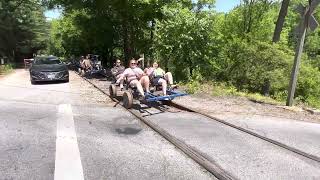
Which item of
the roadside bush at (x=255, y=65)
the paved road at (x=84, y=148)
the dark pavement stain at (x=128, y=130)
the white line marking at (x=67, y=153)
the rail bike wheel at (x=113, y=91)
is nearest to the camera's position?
the white line marking at (x=67, y=153)

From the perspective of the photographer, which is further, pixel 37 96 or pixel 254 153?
pixel 37 96

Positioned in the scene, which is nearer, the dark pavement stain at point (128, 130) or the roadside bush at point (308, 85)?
the dark pavement stain at point (128, 130)

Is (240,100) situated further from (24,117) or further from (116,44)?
(116,44)

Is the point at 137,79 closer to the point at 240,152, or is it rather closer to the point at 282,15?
the point at 240,152

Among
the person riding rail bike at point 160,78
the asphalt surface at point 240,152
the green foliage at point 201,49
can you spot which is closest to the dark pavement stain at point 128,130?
the asphalt surface at point 240,152

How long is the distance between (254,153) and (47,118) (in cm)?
527

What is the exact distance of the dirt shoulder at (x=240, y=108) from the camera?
1188 centimetres

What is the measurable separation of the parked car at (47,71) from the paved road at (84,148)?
9650 mm

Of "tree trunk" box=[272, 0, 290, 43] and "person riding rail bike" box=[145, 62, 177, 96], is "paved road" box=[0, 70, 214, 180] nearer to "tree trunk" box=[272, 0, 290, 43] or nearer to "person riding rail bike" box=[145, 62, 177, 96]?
"person riding rail bike" box=[145, 62, 177, 96]

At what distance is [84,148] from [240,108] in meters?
6.45

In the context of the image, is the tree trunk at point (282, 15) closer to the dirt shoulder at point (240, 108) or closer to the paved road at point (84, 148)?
the dirt shoulder at point (240, 108)

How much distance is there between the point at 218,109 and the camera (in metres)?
12.4

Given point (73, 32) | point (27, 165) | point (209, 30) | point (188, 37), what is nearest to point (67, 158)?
point (27, 165)

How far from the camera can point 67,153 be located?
7074 mm
